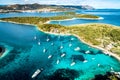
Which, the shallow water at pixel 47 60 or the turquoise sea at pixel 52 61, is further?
the shallow water at pixel 47 60

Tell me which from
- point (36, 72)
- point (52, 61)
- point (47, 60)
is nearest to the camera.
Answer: point (36, 72)

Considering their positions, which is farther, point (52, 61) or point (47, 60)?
point (47, 60)

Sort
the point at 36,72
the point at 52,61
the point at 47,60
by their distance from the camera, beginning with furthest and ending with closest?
the point at 47,60 → the point at 52,61 → the point at 36,72

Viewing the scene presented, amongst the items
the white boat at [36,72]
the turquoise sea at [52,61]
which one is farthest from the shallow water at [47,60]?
the white boat at [36,72]

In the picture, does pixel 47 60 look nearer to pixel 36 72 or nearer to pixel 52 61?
pixel 52 61

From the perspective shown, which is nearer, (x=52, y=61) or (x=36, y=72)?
(x=36, y=72)

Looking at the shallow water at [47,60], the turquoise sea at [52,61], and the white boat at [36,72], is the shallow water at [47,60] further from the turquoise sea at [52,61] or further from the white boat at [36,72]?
the white boat at [36,72]

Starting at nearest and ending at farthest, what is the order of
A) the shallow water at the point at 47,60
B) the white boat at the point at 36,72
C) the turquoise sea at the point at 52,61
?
1. the white boat at the point at 36,72
2. the turquoise sea at the point at 52,61
3. the shallow water at the point at 47,60

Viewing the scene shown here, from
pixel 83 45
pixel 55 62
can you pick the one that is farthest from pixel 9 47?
pixel 83 45

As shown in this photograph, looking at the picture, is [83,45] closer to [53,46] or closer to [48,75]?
[53,46]

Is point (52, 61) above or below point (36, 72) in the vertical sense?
below

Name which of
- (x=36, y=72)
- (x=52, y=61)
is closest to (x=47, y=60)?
(x=52, y=61)
